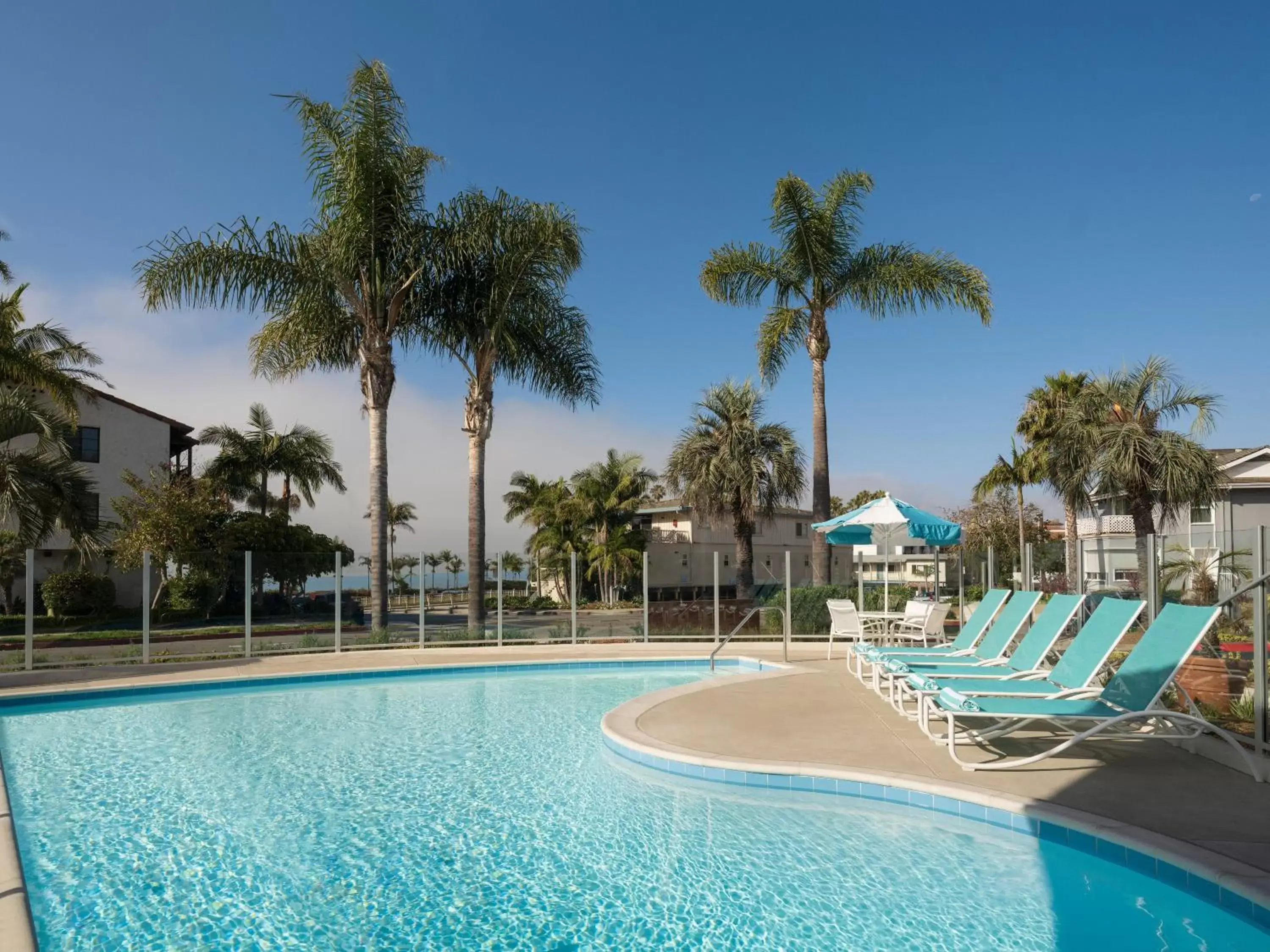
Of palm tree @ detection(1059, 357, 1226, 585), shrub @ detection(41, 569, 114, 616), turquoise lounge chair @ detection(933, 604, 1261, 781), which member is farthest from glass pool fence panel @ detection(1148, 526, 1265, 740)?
shrub @ detection(41, 569, 114, 616)

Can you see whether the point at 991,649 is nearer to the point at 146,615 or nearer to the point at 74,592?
the point at 146,615

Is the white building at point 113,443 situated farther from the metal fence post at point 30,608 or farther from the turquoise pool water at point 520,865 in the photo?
the turquoise pool water at point 520,865

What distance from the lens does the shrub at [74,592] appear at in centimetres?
2033

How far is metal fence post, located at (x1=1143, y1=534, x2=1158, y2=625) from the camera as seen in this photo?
7410mm

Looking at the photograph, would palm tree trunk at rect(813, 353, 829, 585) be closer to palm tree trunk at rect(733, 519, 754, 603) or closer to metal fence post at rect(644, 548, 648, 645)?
metal fence post at rect(644, 548, 648, 645)

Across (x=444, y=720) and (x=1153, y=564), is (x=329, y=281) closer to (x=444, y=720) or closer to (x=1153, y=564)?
(x=444, y=720)

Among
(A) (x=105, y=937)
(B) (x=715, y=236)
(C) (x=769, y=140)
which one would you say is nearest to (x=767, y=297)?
(B) (x=715, y=236)

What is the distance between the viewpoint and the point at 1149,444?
16.2m

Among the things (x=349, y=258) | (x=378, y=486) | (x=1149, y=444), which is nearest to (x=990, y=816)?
(x=378, y=486)

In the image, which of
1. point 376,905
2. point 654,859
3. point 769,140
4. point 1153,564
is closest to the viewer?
point 376,905

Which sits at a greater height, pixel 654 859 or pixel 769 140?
pixel 769 140

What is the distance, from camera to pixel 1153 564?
7484 mm

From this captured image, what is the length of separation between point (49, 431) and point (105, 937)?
1924 cm

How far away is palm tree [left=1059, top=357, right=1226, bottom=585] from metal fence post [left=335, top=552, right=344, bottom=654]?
48.7ft
